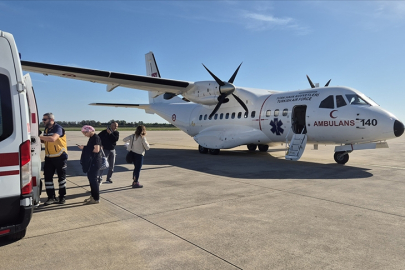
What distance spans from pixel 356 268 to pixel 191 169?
778 centimetres

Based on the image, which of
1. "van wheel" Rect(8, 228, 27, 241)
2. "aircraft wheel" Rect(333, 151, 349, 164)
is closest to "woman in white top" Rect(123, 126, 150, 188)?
"van wheel" Rect(8, 228, 27, 241)

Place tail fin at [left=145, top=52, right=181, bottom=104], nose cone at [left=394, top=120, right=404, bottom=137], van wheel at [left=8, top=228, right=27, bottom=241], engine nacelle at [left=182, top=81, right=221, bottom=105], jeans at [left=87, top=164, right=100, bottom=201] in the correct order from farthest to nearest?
tail fin at [left=145, top=52, right=181, bottom=104] → engine nacelle at [left=182, top=81, right=221, bottom=105] → nose cone at [left=394, top=120, right=404, bottom=137] → jeans at [left=87, top=164, right=100, bottom=201] → van wheel at [left=8, top=228, right=27, bottom=241]

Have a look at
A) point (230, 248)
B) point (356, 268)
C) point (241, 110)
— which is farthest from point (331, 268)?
point (241, 110)

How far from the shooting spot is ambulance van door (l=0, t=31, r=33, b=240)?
357 centimetres

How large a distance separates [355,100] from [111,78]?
10.4 m

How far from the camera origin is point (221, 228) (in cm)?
471

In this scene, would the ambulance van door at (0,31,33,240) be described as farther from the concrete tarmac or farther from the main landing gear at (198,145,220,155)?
the main landing gear at (198,145,220,155)

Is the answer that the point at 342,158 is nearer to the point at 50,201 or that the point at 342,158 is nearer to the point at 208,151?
the point at 208,151

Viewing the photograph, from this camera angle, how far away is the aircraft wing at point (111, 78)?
40.6 feet

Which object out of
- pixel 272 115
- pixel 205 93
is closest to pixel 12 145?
pixel 272 115

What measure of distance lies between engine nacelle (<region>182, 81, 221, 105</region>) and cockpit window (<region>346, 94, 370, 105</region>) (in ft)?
20.9

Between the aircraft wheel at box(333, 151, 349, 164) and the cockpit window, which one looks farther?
the aircraft wheel at box(333, 151, 349, 164)

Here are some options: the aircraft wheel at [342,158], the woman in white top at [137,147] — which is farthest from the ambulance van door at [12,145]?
the aircraft wheel at [342,158]

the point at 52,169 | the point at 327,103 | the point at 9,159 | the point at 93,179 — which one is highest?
the point at 327,103
